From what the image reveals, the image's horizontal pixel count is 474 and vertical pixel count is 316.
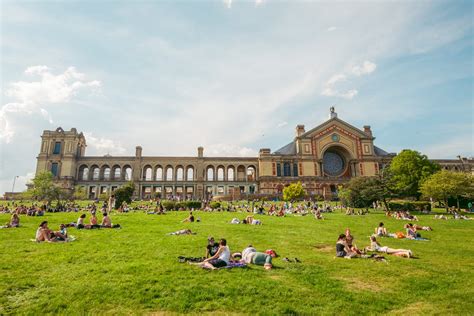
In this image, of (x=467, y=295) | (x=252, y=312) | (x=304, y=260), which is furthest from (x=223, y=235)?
(x=467, y=295)

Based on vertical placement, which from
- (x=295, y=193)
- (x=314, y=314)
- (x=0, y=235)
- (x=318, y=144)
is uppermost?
(x=318, y=144)

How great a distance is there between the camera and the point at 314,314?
5.90 m

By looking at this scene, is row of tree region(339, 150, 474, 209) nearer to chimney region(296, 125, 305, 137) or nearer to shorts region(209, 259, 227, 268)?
chimney region(296, 125, 305, 137)

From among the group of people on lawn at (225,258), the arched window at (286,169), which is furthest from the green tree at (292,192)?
the group of people on lawn at (225,258)

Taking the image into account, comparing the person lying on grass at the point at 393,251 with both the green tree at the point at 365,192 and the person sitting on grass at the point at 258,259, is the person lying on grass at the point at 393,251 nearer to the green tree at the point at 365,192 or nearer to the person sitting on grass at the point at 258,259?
the person sitting on grass at the point at 258,259

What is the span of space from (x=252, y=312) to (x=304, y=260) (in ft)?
14.5

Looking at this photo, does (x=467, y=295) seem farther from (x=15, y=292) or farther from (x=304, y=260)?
(x=15, y=292)

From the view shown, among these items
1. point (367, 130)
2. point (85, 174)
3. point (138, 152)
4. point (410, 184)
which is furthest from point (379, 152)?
point (85, 174)

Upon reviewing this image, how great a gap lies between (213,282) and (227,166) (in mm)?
64560

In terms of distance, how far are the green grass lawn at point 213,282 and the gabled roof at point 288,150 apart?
195 ft

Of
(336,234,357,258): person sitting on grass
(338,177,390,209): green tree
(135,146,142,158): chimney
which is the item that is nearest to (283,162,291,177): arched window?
(338,177,390,209): green tree

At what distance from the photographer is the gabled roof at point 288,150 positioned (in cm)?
7112

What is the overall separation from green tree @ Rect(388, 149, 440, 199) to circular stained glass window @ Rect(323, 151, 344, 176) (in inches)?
978

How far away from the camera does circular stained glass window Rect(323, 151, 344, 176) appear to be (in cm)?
6969
